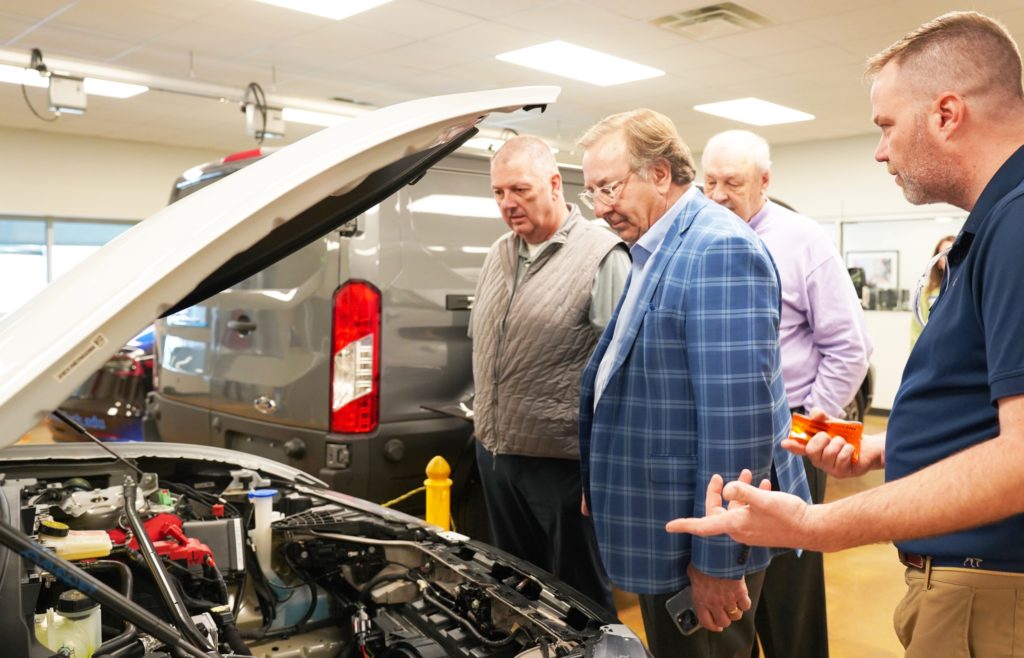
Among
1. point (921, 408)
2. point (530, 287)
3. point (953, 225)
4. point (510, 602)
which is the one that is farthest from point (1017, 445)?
point (953, 225)

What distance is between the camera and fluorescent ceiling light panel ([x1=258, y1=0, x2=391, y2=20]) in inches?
237

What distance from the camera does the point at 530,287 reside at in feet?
8.85

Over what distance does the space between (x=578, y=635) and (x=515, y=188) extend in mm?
1581

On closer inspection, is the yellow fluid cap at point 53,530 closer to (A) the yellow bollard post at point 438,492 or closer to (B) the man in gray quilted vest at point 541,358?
(B) the man in gray quilted vest at point 541,358

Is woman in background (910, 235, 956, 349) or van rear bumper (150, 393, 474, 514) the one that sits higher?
woman in background (910, 235, 956, 349)

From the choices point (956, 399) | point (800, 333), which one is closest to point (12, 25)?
point (800, 333)

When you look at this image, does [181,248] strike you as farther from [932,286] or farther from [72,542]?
[932,286]

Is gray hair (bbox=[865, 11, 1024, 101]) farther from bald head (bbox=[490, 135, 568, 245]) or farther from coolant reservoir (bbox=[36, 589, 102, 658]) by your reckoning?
coolant reservoir (bbox=[36, 589, 102, 658])

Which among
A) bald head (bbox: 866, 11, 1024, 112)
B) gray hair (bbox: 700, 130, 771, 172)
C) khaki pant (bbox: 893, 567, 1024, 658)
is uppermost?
gray hair (bbox: 700, 130, 771, 172)

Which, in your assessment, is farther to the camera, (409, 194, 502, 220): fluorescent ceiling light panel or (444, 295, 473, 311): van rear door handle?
(444, 295, 473, 311): van rear door handle

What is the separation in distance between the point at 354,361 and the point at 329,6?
378 cm

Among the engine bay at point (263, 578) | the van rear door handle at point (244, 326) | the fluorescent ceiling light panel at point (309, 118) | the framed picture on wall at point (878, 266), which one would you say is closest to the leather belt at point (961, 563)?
the engine bay at point (263, 578)

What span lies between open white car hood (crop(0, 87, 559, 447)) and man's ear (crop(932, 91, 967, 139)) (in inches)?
25.2

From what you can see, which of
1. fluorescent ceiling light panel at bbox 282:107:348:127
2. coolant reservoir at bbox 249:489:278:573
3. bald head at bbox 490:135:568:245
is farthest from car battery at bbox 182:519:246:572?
fluorescent ceiling light panel at bbox 282:107:348:127
